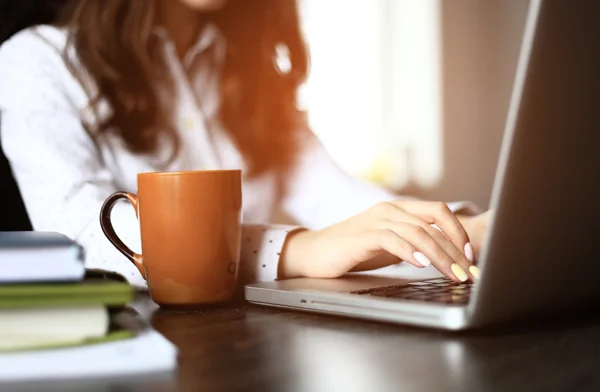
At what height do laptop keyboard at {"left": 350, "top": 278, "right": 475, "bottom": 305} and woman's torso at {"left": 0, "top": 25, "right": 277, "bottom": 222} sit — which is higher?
woman's torso at {"left": 0, "top": 25, "right": 277, "bottom": 222}

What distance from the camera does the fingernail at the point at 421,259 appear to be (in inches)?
28.2

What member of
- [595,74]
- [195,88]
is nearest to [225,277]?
[595,74]

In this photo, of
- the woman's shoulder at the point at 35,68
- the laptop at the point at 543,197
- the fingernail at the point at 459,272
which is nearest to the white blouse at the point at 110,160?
the woman's shoulder at the point at 35,68

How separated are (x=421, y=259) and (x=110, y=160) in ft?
2.62

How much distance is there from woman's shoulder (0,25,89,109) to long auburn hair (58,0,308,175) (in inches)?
1.0

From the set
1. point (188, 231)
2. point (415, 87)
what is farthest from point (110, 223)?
point (415, 87)

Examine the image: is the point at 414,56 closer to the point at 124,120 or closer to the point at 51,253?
the point at 124,120

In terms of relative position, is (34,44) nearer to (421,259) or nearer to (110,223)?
(110,223)

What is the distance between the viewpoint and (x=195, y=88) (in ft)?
5.32

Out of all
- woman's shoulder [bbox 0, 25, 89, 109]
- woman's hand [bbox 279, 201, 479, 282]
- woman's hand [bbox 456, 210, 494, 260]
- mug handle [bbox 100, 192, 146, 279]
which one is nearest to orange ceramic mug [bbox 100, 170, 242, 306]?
mug handle [bbox 100, 192, 146, 279]

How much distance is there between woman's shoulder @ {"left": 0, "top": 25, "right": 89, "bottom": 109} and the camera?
1195 millimetres

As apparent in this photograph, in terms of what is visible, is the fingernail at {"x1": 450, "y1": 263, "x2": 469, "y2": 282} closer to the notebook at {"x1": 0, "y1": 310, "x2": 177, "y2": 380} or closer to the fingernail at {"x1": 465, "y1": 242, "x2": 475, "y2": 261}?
the fingernail at {"x1": 465, "y1": 242, "x2": 475, "y2": 261}

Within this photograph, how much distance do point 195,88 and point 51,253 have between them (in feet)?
3.97

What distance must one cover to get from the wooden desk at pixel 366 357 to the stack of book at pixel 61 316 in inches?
0.8
